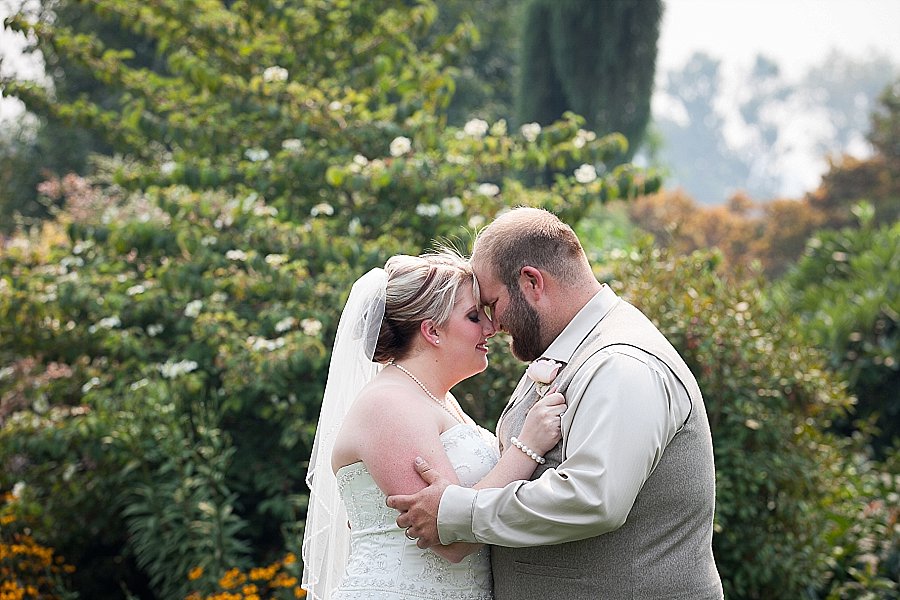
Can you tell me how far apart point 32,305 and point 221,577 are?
2461mm

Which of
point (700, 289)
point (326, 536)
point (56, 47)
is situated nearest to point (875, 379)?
point (700, 289)

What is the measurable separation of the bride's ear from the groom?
0.73 ft

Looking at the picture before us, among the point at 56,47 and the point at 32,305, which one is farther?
the point at 56,47

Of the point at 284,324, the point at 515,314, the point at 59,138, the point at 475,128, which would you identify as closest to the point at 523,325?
the point at 515,314

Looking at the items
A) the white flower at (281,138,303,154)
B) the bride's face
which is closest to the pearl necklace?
the bride's face

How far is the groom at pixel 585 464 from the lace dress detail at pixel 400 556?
3.7 inches

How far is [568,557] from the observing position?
275 cm

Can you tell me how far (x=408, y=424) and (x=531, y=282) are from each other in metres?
0.57

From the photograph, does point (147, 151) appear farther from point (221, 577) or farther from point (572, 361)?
point (572, 361)

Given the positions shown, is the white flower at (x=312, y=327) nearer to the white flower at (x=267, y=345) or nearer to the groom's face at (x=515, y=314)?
the white flower at (x=267, y=345)

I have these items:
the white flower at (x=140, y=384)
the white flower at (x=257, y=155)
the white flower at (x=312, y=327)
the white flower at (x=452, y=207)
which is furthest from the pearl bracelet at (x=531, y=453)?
the white flower at (x=257, y=155)

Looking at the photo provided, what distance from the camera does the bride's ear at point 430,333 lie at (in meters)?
3.15

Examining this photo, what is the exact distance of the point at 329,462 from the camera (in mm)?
3494

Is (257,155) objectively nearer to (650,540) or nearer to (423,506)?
(423,506)
